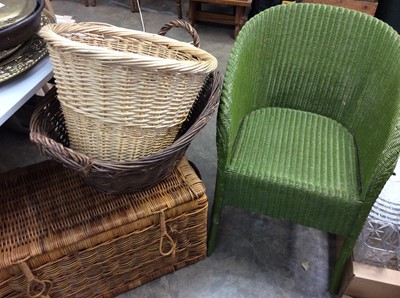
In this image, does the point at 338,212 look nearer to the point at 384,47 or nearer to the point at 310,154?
the point at 310,154

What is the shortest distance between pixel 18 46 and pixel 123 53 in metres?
0.40

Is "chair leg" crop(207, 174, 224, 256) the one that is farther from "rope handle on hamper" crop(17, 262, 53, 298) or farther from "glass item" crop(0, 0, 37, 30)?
"glass item" crop(0, 0, 37, 30)

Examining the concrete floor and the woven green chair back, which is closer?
the woven green chair back

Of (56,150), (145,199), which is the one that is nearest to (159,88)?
(56,150)

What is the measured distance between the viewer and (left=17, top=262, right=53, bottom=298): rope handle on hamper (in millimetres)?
875

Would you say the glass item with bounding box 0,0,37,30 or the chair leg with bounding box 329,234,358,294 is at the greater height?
the glass item with bounding box 0,0,37,30

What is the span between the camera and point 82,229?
93cm

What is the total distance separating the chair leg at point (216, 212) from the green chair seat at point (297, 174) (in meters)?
0.02

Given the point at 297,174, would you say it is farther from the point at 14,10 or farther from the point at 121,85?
the point at 14,10

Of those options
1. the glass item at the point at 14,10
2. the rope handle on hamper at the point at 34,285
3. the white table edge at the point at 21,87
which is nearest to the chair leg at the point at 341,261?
the rope handle on hamper at the point at 34,285

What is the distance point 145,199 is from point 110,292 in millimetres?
391

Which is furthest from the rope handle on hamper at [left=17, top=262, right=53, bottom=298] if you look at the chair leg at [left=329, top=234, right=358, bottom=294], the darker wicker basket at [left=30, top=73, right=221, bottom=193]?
the chair leg at [left=329, top=234, right=358, bottom=294]

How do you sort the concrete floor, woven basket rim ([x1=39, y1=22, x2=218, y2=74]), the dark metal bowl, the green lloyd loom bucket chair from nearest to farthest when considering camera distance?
1. woven basket rim ([x1=39, y1=22, x2=218, y2=74])
2. the dark metal bowl
3. the green lloyd loom bucket chair
4. the concrete floor

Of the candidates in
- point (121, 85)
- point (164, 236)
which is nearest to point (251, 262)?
point (164, 236)
